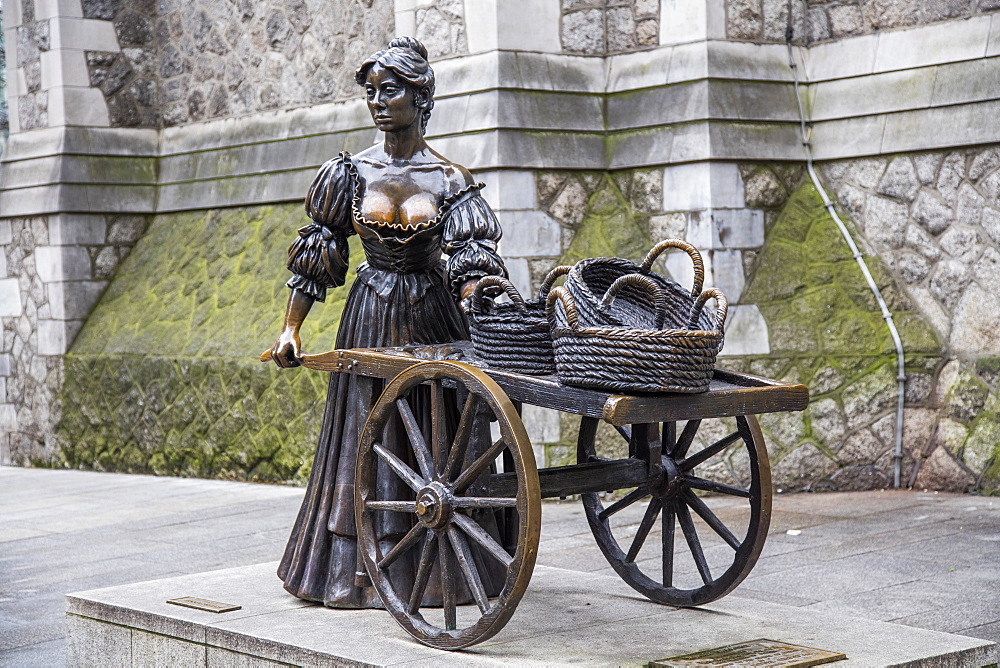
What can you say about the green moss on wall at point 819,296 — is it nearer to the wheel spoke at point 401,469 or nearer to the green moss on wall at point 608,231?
the green moss on wall at point 608,231

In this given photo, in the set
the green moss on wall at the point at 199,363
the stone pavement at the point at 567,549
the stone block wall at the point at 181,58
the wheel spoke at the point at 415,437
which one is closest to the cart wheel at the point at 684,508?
the stone pavement at the point at 567,549

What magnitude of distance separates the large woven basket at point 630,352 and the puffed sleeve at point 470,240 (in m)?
0.52

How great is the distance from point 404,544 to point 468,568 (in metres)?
0.26

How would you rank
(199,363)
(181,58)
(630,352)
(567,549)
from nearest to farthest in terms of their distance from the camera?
(630,352) < (567,549) < (199,363) < (181,58)

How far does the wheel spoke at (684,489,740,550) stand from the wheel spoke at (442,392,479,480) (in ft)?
2.97

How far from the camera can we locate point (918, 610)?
5215 mm

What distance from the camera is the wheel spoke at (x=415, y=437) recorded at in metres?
4.07

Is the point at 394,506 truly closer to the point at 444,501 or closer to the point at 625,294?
the point at 444,501

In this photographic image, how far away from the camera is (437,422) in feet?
13.2

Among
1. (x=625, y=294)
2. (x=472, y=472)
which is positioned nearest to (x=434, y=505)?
(x=472, y=472)

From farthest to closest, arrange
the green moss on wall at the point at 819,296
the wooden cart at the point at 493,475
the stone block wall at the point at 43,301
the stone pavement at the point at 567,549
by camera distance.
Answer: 1. the stone block wall at the point at 43,301
2. the green moss on wall at the point at 819,296
3. the stone pavement at the point at 567,549
4. the wooden cart at the point at 493,475

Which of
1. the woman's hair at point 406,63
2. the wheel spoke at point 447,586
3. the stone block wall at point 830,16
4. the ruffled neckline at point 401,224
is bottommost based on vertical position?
the wheel spoke at point 447,586

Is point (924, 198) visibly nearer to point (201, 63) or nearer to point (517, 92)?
point (517, 92)

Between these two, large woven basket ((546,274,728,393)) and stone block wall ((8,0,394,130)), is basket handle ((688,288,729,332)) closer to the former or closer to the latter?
large woven basket ((546,274,728,393))
